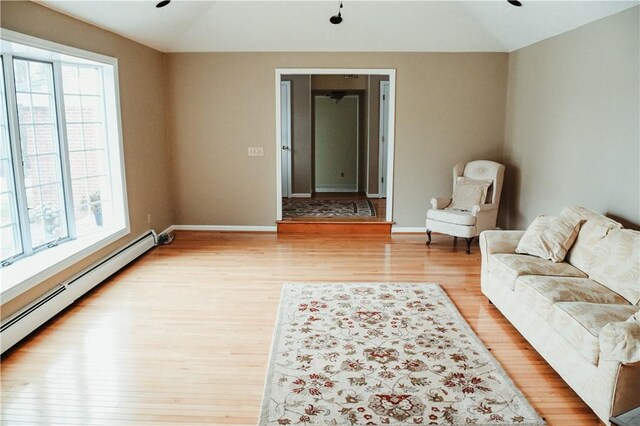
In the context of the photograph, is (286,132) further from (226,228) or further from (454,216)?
(454,216)

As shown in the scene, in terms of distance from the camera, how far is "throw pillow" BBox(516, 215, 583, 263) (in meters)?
3.84

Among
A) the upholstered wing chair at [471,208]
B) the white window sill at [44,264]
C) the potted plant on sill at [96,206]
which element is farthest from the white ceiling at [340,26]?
the white window sill at [44,264]

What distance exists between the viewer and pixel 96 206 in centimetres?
516

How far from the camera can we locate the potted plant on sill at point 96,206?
509 centimetres

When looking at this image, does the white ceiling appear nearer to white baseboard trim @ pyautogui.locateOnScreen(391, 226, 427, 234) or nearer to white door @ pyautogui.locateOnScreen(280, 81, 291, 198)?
white baseboard trim @ pyautogui.locateOnScreen(391, 226, 427, 234)

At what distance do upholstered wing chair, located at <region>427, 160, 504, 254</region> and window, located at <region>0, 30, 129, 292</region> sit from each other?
3702 mm

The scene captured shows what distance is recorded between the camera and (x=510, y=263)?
12.5 ft

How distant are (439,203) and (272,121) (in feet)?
8.19

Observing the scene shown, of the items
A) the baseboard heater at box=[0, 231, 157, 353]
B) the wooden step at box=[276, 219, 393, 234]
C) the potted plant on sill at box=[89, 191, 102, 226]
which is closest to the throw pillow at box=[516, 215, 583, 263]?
the wooden step at box=[276, 219, 393, 234]

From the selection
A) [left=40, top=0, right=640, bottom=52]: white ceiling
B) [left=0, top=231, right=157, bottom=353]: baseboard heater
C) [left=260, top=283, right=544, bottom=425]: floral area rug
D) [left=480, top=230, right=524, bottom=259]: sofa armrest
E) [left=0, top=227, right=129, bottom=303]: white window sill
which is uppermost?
[left=40, top=0, right=640, bottom=52]: white ceiling

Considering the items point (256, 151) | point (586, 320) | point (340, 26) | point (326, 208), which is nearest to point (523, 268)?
point (586, 320)

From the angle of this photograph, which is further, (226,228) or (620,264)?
(226,228)

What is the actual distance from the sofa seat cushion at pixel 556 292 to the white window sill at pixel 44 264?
3.60 m

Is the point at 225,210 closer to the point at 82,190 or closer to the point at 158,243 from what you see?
the point at 158,243
